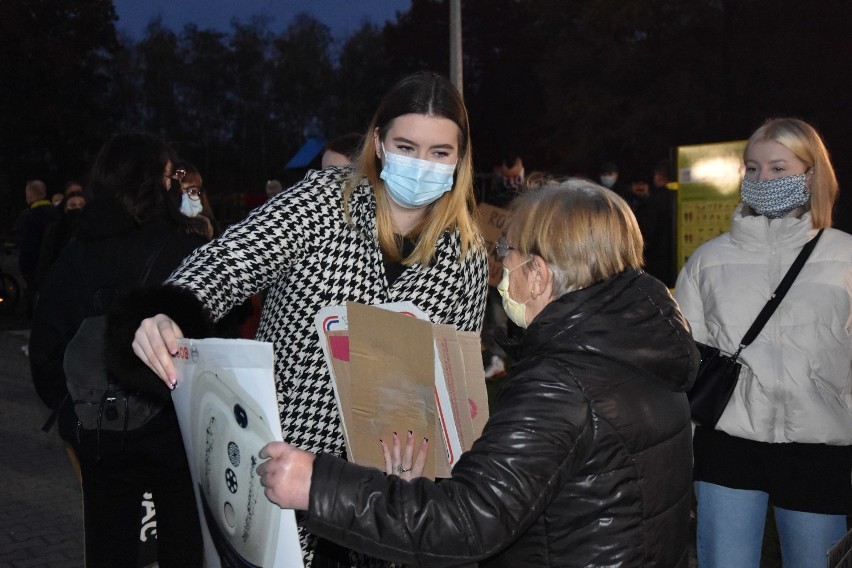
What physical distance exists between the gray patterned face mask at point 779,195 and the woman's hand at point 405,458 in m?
1.75

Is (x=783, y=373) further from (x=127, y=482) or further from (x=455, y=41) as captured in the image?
(x=455, y=41)

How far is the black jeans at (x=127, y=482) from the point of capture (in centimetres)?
291

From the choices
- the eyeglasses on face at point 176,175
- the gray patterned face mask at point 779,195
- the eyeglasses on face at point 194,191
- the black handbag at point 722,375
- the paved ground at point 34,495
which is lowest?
the paved ground at point 34,495

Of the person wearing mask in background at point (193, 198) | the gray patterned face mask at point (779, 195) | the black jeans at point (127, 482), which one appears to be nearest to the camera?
the black jeans at point (127, 482)

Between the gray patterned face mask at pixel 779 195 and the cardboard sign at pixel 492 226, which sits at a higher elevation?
the gray patterned face mask at pixel 779 195

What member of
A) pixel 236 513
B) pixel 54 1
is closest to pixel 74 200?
pixel 236 513

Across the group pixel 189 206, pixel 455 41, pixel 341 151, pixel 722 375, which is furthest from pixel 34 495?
pixel 455 41

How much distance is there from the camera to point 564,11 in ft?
116

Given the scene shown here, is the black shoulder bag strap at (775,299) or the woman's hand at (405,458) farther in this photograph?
the black shoulder bag strap at (775,299)

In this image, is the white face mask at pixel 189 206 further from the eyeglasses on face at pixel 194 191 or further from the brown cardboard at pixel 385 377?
the brown cardboard at pixel 385 377

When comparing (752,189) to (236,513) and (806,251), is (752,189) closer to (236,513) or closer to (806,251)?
(806,251)

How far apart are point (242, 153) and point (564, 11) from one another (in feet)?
53.2

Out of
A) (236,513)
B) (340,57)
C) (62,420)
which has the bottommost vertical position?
(62,420)

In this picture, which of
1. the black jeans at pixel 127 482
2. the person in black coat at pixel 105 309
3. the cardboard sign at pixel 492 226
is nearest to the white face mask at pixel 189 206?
the person in black coat at pixel 105 309
